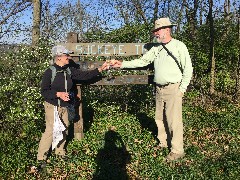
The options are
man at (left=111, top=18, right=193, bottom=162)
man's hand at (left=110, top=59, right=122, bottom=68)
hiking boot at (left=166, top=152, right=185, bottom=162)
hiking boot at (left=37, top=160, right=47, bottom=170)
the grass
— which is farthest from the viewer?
man's hand at (left=110, top=59, right=122, bottom=68)

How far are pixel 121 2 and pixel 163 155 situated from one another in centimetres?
1249

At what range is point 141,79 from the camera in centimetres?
672

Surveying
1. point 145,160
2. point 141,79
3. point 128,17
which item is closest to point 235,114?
point 141,79

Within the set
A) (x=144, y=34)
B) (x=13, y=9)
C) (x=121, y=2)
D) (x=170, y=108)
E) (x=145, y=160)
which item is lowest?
(x=145, y=160)

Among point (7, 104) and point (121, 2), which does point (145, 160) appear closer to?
point (7, 104)

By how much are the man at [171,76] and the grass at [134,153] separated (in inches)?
18.7

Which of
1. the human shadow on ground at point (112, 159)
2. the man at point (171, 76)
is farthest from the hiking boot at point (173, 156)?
the human shadow on ground at point (112, 159)

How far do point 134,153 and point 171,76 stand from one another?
165 cm

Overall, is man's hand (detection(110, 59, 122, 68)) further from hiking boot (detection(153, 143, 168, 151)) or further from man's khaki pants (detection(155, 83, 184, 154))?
hiking boot (detection(153, 143, 168, 151))

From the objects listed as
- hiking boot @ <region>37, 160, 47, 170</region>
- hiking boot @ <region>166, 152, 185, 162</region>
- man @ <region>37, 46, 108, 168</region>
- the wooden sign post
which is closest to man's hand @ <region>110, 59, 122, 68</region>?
the wooden sign post

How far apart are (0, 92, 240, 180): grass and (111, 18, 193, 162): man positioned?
474 mm

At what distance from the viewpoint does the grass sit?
16.5ft

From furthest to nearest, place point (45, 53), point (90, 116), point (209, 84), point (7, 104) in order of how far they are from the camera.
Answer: point (209, 84)
point (90, 116)
point (45, 53)
point (7, 104)

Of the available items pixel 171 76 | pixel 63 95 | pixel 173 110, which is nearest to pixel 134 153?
pixel 173 110
